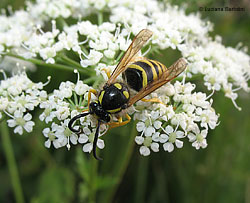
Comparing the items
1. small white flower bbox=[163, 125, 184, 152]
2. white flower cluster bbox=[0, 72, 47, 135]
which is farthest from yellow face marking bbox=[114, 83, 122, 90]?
white flower cluster bbox=[0, 72, 47, 135]

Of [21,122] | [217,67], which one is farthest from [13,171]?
[217,67]

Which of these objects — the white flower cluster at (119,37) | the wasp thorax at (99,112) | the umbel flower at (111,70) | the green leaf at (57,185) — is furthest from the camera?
the green leaf at (57,185)

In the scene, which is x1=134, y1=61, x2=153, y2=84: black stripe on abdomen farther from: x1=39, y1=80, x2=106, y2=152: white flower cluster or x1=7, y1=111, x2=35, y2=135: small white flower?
x1=7, y1=111, x2=35, y2=135: small white flower

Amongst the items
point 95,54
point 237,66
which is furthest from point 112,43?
point 237,66

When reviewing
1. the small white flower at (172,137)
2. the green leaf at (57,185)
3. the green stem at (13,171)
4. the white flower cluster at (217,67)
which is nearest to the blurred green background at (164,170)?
the green leaf at (57,185)

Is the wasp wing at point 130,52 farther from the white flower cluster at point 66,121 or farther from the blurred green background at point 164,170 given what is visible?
the blurred green background at point 164,170

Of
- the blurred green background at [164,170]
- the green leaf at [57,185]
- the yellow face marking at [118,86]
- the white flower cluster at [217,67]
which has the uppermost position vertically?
the white flower cluster at [217,67]

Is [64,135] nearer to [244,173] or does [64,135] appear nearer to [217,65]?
[217,65]
